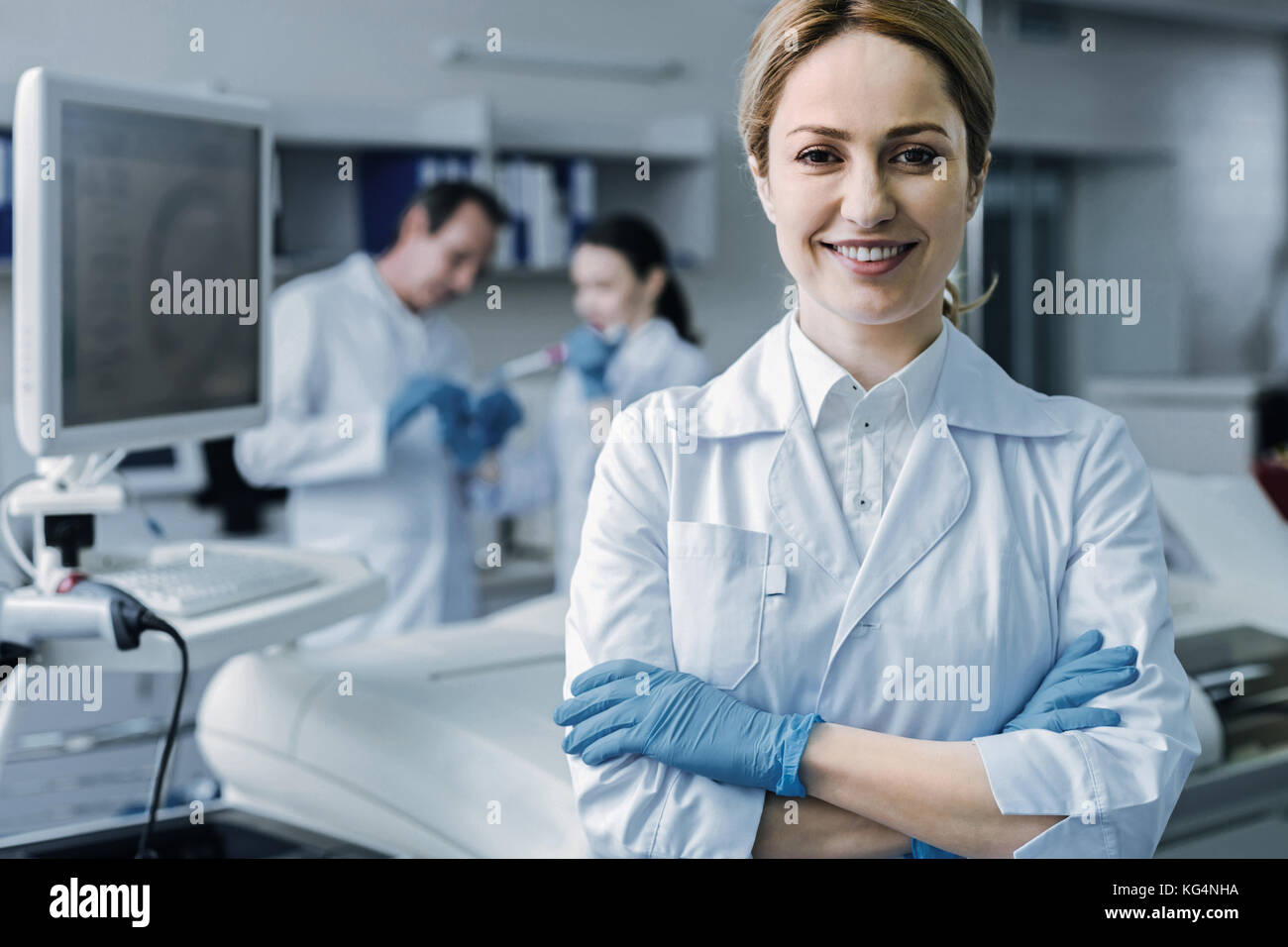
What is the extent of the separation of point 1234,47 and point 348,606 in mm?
5694

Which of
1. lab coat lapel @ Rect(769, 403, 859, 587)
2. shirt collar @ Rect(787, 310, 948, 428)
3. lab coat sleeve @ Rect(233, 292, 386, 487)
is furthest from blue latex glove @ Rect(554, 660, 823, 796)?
lab coat sleeve @ Rect(233, 292, 386, 487)

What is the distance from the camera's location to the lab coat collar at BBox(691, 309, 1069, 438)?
101 centimetres

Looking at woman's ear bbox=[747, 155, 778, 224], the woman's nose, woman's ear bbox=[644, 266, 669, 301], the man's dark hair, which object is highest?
the man's dark hair

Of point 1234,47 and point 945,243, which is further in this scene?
point 1234,47

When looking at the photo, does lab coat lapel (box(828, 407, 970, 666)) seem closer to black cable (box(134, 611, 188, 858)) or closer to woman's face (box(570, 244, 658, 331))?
black cable (box(134, 611, 188, 858))

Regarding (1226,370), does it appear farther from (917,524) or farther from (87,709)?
(917,524)

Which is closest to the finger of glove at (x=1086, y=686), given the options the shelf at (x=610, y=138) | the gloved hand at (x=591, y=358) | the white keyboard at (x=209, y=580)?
the white keyboard at (x=209, y=580)

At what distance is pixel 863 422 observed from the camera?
101cm

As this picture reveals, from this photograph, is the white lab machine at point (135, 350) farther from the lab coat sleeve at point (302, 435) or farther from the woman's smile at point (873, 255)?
the lab coat sleeve at point (302, 435)

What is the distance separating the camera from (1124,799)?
0.90m

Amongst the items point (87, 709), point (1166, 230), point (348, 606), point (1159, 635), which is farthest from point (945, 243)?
point (1166, 230)

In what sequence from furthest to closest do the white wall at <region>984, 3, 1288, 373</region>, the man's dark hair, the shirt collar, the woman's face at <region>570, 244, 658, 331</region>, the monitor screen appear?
the white wall at <region>984, 3, 1288, 373</region>
the woman's face at <region>570, 244, 658, 331</region>
the man's dark hair
the monitor screen
the shirt collar
